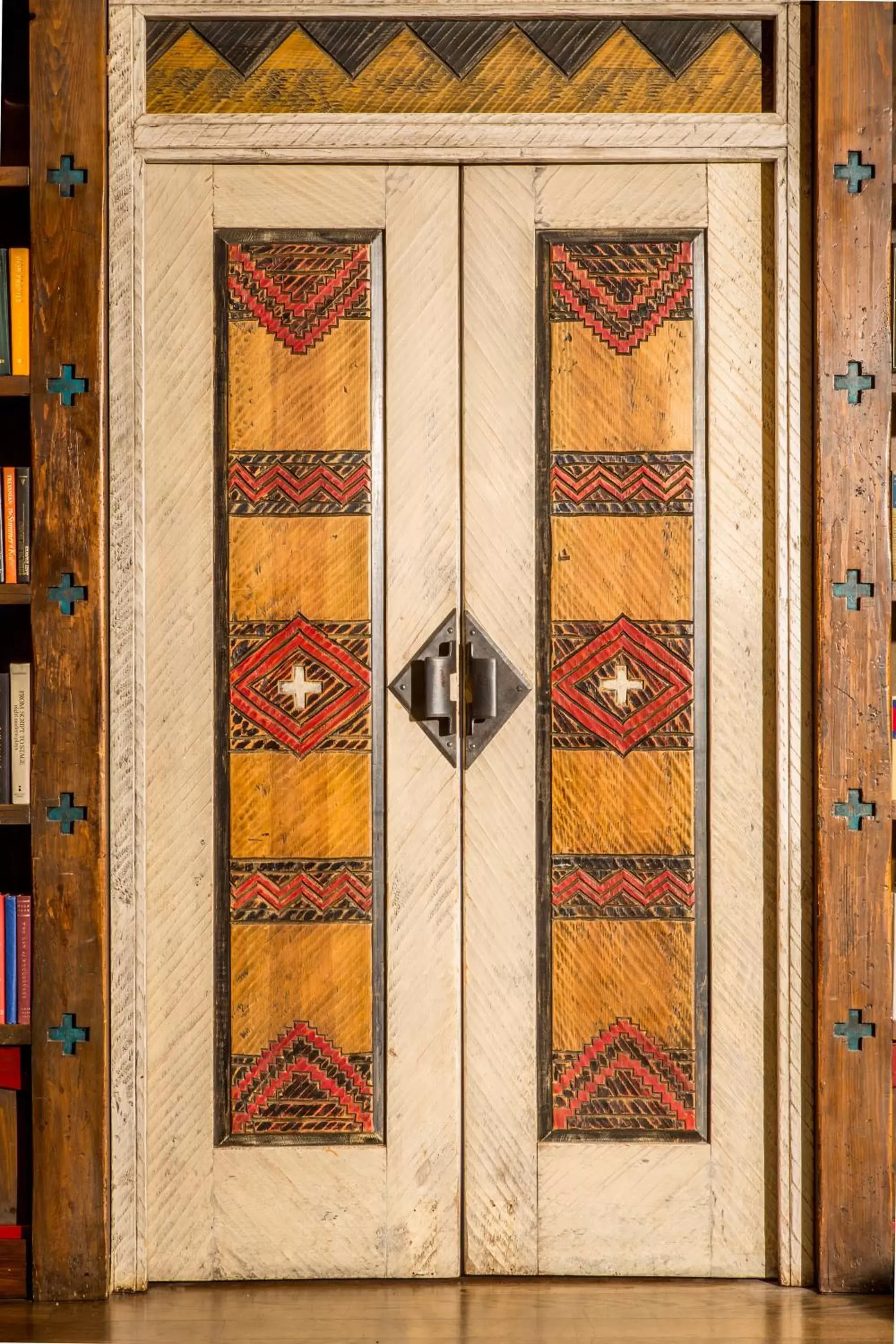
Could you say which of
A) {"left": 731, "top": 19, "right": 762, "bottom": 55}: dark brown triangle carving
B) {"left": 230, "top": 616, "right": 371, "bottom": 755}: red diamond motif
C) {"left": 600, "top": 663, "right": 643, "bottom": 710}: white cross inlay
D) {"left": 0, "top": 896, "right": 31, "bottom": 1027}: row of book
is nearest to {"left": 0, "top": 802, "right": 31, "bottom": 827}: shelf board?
{"left": 0, "top": 896, "right": 31, "bottom": 1027}: row of book

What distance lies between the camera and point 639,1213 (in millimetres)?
1995

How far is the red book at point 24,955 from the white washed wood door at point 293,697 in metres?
0.22

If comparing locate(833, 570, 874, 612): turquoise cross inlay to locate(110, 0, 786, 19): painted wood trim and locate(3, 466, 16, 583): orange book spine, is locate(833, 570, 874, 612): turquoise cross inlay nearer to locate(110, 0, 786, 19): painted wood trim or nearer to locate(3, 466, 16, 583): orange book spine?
locate(110, 0, 786, 19): painted wood trim

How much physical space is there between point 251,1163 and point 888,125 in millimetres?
2327

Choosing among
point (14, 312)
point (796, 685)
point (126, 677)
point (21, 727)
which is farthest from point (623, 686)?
point (14, 312)

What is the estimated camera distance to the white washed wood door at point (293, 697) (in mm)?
1987

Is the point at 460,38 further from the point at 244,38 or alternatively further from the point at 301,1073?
the point at 301,1073

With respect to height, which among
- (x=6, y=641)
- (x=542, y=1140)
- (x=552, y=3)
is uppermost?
(x=552, y=3)

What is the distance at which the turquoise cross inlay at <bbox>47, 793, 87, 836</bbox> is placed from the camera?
76.9 inches

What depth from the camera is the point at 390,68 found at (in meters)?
1.99

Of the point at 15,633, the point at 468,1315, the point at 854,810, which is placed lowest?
the point at 468,1315

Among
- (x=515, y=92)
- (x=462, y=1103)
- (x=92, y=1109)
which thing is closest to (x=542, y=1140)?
(x=462, y=1103)

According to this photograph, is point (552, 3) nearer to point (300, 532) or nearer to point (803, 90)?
point (803, 90)

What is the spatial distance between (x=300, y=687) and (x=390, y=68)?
1.21 metres
